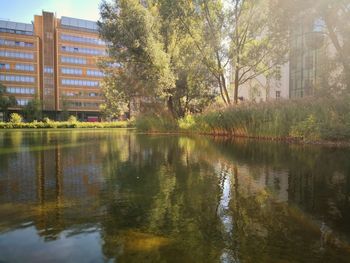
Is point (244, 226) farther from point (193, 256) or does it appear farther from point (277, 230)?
point (193, 256)

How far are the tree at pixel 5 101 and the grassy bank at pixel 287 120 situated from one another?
2586 inches

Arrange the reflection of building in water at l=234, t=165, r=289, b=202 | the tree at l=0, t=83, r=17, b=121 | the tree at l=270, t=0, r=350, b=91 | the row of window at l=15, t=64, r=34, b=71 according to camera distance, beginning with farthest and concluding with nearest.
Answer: the row of window at l=15, t=64, r=34, b=71 → the tree at l=0, t=83, r=17, b=121 → the tree at l=270, t=0, r=350, b=91 → the reflection of building in water at l=234, t=165, r=289, b=202

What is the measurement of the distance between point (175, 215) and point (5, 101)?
265 ft

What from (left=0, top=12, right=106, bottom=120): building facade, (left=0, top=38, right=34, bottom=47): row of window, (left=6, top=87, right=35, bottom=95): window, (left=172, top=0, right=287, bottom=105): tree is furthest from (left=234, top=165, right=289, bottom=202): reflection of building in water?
(left=0, top=38, right=34, bottom=47): row of window

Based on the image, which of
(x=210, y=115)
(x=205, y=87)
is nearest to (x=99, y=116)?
(x=205, y=87)

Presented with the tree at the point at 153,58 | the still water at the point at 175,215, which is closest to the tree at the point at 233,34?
the tree at the point at 153,58

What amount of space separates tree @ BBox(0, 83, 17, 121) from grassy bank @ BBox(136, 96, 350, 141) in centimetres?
6568

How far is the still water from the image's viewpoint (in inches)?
108

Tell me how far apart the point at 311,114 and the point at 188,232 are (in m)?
11.9

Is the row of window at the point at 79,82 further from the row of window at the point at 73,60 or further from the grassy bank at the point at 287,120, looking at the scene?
the grassy bank at the point at 287,120

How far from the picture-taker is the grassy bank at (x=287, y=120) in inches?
514

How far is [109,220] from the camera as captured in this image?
3547 mm

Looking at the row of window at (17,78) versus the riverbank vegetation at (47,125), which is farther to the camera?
the row of window at (17,78)

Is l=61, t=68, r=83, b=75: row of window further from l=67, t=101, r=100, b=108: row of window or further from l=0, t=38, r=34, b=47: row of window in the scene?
l=0, t=38, r=34, b=47: row of window
